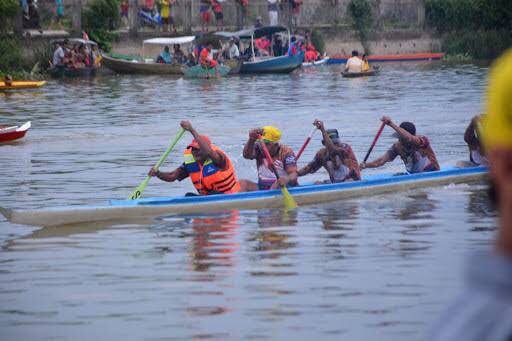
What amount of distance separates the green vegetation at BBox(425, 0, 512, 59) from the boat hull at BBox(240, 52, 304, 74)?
9700 mm

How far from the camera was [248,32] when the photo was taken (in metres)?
41.3

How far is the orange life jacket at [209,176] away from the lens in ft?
40.3

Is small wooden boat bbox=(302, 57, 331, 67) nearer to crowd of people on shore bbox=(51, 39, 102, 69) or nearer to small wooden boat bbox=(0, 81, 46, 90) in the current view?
crowd of people on shore bbox=(51, 39, 102, 69)

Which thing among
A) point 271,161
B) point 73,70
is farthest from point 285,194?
point 73,70

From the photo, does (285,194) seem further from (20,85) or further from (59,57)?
(59,57)

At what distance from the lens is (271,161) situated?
12.8 meters

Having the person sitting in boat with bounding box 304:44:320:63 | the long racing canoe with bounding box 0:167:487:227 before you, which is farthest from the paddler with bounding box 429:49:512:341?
the person sitting in boat with bounding box 304:44:320:63

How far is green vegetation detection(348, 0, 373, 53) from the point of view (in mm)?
47906

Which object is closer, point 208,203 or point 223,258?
point 223,258

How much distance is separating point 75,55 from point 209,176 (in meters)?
27.1

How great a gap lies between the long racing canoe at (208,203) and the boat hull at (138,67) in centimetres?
2648

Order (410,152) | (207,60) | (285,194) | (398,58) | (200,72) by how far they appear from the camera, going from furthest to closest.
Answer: (398,58) → (200,72) → (207,60) → (410,152) → (285,194)

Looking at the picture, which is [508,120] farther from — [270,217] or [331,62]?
[331,62]

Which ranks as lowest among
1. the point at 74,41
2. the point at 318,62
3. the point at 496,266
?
the point at 318,62
